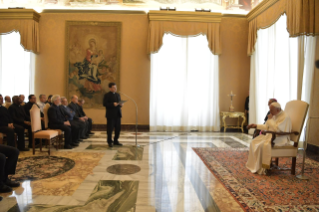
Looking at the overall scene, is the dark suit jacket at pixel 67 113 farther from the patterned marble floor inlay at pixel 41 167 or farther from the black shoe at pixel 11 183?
the black shoe at pixel 11 183

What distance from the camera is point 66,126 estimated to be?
687 centimetres

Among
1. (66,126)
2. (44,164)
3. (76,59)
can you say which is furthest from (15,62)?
(44,164)

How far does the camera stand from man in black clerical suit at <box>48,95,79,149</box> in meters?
6.70

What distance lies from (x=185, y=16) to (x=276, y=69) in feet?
12.9

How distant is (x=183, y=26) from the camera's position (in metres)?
9.94

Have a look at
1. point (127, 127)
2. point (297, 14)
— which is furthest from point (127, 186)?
point (127, 127)

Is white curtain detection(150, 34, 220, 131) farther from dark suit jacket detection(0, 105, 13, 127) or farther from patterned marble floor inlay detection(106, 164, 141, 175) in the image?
dark suit jacket detection(0, 105, 13, 127)

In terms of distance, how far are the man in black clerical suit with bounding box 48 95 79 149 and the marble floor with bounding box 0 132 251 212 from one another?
452 mm

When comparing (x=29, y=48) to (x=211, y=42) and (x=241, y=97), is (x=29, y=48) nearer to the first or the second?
(x=211, y=42)

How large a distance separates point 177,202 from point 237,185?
121 cm

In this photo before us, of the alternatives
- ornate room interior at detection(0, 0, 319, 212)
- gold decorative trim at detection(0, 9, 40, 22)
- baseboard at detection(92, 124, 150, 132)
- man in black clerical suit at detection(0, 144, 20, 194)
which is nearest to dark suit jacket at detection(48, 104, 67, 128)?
ornate room interior at detection(0, 0, 319, 212)

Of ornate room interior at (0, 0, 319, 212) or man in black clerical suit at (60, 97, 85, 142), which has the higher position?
ornate room interior at (0, 0, 319, 212)

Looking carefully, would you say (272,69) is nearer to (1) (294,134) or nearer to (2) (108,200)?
(1) (294,134)

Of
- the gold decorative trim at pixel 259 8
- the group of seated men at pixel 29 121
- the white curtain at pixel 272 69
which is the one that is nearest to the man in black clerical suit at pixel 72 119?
the group of seated men at pixel 29 121
